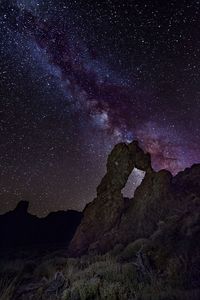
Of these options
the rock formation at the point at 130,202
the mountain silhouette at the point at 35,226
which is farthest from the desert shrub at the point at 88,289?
the mountain silhouette at the point at 35,226

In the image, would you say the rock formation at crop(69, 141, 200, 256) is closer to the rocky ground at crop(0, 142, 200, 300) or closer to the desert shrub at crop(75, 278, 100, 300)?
the rocky ground at crop(0, 142, 200, 300)

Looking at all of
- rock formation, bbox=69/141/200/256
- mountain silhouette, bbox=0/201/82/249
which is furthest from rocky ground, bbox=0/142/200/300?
mountain silhouette, bbox=0/201/82/249

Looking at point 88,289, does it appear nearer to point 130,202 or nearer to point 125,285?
point 125,285

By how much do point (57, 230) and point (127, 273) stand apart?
5804 cm

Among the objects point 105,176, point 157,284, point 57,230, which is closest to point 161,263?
point 157,284

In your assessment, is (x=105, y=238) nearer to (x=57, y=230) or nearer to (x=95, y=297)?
(x=95, y=297)

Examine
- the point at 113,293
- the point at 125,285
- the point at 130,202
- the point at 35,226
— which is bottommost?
the point at 113,293

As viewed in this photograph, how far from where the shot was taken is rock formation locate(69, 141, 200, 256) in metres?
22.0

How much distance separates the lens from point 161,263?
10.7m

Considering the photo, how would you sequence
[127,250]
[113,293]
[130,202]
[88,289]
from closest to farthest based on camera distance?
1. [113,293]
2. [88,289]
3. [127,250]
4. [130,202]

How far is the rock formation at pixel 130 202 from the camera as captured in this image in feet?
72.3

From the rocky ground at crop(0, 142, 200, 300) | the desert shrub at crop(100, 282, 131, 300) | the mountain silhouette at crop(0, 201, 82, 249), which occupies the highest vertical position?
the mountain silhouette at crop(0, 201, 82, 249)

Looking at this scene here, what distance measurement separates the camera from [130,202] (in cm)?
2597

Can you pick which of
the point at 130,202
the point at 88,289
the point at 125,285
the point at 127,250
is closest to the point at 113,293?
the point at 88,289
